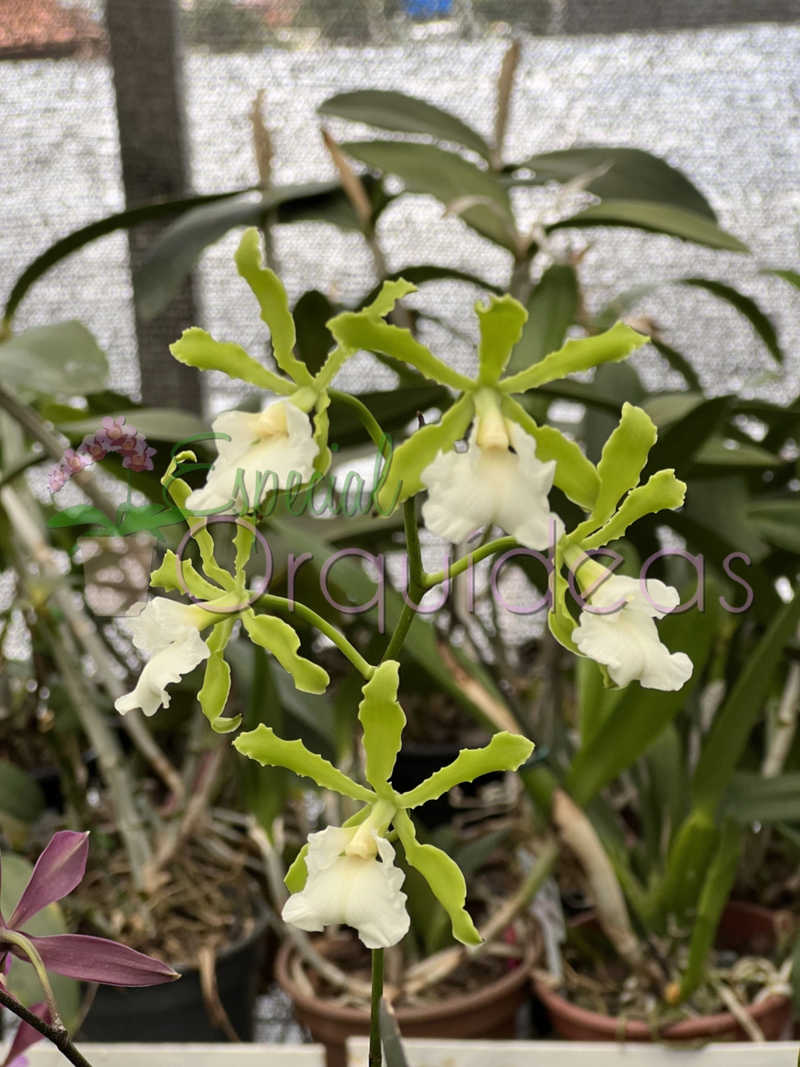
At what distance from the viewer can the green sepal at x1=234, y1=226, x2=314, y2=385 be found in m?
0.27

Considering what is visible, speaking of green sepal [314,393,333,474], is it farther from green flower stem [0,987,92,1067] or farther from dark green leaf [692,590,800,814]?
dark green leaf [692,590,800,814]

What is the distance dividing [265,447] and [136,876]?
59 centimetres

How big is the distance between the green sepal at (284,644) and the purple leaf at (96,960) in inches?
3.7

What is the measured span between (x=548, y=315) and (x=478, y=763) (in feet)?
1.42

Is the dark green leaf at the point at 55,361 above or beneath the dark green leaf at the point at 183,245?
beneath

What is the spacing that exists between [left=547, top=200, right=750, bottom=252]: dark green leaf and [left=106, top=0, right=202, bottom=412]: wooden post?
0.48 meters

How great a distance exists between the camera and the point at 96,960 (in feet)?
0.90

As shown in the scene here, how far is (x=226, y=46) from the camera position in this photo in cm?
96

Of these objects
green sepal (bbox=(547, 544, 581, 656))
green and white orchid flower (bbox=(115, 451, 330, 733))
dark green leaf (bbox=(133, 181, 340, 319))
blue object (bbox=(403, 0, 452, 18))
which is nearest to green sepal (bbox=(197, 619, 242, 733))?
green and white orchid flower (bbox=(115, 451, 330, 733))

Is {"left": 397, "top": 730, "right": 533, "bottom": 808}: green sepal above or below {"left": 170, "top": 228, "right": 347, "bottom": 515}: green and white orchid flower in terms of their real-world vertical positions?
below

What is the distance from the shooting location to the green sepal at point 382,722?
0.86 ft

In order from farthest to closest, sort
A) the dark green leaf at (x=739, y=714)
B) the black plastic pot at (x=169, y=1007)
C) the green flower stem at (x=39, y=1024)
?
1. the black plastic pot at (x=169, y=1007)
2. the dark green leaf at (x=739, y=714)
3. the green flower stem at (x=39, y=1024)

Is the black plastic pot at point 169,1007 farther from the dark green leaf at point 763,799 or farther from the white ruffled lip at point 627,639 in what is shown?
the white ruffled lip at point 627,639

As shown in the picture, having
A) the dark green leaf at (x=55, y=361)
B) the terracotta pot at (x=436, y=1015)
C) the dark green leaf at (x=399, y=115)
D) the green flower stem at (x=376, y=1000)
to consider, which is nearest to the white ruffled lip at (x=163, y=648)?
the green flower stem at (x=376, y=1000)
